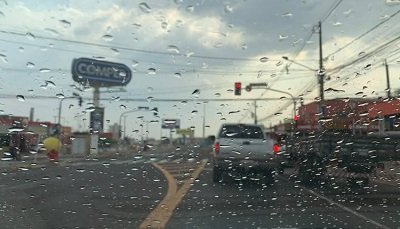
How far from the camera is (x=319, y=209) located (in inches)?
357

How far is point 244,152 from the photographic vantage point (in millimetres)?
12891

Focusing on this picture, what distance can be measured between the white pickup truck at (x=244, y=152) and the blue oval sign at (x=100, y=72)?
3.98 m

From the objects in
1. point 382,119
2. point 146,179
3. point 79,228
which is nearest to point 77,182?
point 146,179

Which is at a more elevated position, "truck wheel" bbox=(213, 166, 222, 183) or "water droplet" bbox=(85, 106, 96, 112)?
"water droplet" bbox=(85, 106, 96, 112)

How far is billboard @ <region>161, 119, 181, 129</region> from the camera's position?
9949 millimetres

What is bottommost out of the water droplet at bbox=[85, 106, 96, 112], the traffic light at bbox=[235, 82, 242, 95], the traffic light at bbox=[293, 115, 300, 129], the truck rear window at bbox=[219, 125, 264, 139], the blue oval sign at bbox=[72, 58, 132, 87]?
the truck rear window at bbox=[219, 125, 264, 139]

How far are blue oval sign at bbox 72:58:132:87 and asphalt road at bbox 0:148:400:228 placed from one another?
2.21 meters

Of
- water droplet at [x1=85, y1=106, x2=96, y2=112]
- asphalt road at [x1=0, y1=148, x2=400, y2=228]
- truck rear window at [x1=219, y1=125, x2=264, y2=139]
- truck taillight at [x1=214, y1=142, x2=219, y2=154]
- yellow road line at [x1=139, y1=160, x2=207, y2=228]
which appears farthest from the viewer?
truck taillight at [x1=214, y1=142, x2=219, y2=154]

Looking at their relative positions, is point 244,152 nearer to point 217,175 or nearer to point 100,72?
point 217,175

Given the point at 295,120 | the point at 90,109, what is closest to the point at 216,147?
the point at 295,120

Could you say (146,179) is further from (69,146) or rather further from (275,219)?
(275,219)

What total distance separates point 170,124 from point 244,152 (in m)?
3.42

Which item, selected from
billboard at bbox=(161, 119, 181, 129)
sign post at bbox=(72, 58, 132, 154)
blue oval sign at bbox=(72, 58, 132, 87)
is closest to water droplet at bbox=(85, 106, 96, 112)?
sign post at bbox=(72, 58, 132, 154)

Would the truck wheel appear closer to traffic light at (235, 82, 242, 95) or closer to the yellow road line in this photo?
the yellow road line
